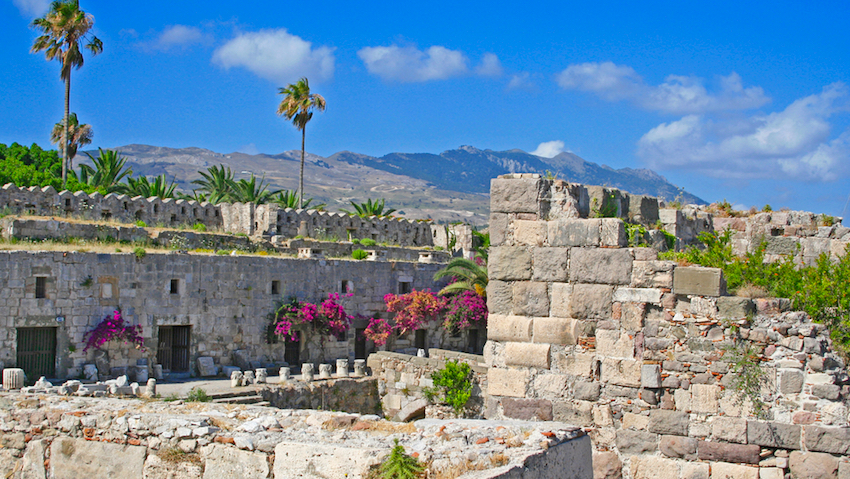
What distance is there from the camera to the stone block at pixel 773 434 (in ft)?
17.5

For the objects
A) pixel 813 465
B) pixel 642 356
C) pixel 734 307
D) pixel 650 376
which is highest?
pixel 734 307

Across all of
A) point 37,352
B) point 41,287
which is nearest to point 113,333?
point 37,352

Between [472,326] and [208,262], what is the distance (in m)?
8.13

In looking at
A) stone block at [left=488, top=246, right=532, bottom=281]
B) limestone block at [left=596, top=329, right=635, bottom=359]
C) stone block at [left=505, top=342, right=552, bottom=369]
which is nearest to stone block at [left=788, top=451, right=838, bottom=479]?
limestone block at [left=596, top=329, right=635, bottom=359]

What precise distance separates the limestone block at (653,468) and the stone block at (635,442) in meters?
0.06

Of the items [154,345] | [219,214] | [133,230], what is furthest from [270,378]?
[219,214]

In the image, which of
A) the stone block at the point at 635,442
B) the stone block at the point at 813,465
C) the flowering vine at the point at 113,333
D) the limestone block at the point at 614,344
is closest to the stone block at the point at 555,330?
the limestone block at the point at 614,344

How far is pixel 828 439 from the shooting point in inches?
207

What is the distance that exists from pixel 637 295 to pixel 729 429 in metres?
1.16

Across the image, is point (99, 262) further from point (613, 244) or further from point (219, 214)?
point (613, 244)

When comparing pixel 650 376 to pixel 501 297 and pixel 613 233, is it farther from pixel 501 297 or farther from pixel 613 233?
pixel 501 297

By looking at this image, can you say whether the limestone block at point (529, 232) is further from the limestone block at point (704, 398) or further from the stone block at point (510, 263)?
the limestone block at point (704, 398)

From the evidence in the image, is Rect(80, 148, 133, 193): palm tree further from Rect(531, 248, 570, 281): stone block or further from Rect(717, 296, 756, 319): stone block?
Rect(717, 296, 756, 319): stone block

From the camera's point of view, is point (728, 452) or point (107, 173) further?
point (107, 173)
